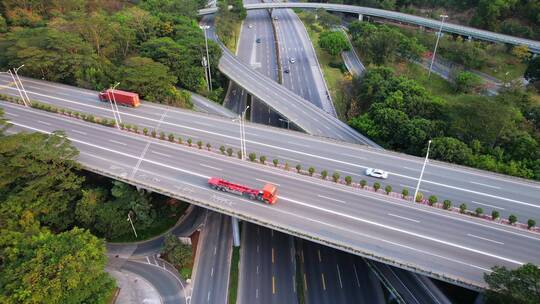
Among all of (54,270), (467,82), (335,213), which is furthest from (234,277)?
(467,82)

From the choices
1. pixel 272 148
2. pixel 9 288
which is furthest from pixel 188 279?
pixel 272 148

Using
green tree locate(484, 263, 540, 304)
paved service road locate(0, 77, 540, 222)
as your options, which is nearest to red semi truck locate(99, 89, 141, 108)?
paved service road locate(0, 77, 540, 222)

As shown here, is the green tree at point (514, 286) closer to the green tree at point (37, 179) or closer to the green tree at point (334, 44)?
the green tree at point (37, 179)

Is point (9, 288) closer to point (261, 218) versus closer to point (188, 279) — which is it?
point (188, 279)

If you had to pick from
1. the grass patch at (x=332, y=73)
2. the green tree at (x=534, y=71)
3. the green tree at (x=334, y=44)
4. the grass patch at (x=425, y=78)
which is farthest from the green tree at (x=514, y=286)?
the green tree at (x=334, y=44)

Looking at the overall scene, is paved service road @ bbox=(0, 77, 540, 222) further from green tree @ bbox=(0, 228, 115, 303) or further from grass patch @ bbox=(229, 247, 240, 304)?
green tree @ bbox=(0, 228, 115, 303)

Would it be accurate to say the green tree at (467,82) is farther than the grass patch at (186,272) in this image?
Yes
